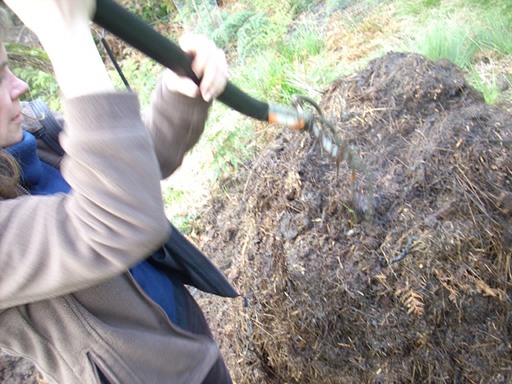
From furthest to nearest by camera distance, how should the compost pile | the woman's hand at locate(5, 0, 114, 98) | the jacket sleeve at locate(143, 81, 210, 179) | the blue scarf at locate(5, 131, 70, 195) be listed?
the compost pile < the jacket sleeve at locate(143, 81, 210, 179) < the blue scarf at locate(5, 131, 70, 195) < the woman's hand at locate(5, 0, 114, 98)

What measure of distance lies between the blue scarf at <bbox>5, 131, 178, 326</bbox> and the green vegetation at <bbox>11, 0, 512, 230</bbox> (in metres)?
2.10

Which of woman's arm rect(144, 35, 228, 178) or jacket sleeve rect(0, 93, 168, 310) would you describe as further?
woman's arm rect(144, 35, 228, 178)

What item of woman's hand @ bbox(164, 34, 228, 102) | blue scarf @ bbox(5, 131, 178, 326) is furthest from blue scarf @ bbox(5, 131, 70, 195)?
woman's hand @ bbox(164, 34, 228, 102)

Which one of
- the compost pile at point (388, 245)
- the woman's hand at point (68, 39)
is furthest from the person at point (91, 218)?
the compost pile at point (388, 245)

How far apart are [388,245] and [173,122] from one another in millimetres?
1151

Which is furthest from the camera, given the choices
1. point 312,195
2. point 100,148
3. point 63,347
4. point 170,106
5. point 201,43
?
point 312,195

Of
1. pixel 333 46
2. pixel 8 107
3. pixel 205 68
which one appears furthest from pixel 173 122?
pixel 333 46

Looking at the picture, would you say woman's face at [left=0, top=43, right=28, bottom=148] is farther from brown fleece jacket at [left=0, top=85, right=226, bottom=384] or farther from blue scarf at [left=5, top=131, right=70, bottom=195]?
brown fleece jacket at [left=0, top=85, right=226, bottom=384]

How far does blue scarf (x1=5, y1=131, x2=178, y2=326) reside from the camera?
1213mm

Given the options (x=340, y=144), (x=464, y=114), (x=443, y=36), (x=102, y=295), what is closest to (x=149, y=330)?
→ (x=102, y=295)

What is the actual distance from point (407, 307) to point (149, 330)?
1.17 metres

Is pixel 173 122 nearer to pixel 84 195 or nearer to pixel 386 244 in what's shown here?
pixel 84 195

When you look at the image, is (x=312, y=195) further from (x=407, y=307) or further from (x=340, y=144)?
(x=407, y=307)

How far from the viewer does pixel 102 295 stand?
1241 millimetres
